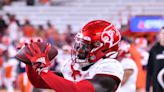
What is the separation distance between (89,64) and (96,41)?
17cm

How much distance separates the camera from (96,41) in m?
2.89

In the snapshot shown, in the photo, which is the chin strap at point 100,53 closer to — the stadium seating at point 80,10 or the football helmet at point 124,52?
the football helmet at point 124,52

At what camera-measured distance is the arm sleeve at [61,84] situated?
Result: 2605 mm

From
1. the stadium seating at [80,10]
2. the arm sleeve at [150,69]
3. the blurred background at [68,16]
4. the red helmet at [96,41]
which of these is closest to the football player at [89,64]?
the red helmet at [96,41]

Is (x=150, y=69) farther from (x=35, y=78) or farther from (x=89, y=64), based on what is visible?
(x=35, y=78)

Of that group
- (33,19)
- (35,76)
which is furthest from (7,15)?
(35,76)

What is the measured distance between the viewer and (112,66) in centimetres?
286

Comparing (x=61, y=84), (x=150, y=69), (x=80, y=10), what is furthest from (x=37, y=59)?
(x=80, y=10)

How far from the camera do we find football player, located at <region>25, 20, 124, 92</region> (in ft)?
8.64

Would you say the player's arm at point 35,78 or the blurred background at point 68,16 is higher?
the player's arm at point 35,78

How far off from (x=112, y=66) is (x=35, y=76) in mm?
393

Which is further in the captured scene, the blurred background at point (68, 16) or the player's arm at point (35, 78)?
the blurred background at point (68, 16)

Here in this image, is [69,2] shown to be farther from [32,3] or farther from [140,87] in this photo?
[140,87]

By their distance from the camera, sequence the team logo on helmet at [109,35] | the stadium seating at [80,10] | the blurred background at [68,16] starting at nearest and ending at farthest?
the team logo on helmet at [109,35], the blurred background at [68,16], the stadium seating at [80,10]
